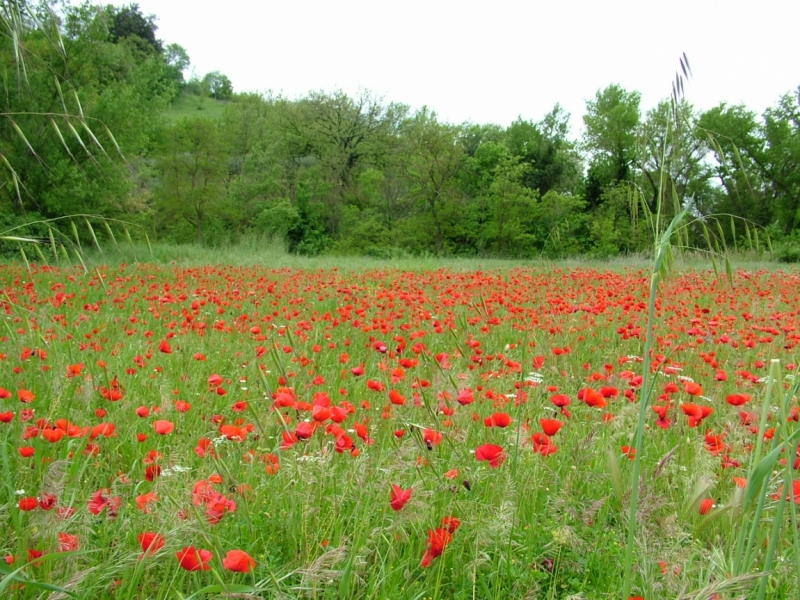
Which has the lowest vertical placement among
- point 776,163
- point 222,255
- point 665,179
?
point 222,255

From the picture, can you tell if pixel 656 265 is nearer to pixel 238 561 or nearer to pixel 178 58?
pixel 238 561

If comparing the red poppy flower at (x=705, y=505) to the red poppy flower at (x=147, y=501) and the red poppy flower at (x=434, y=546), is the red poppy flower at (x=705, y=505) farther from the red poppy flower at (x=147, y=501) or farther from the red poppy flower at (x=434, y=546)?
the red poppy flower at (x=147, y=501)

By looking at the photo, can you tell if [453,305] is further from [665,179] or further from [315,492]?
[665,179]

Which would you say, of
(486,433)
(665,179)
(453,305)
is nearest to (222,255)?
(453,305)

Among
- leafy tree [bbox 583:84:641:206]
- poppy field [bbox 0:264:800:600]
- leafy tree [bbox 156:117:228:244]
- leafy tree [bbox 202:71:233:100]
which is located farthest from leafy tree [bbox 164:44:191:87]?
poppy field [bbox 0:264:800:600]

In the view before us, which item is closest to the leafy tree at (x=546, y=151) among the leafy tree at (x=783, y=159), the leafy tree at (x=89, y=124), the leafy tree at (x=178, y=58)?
the leafy tree at (x=783, y=159)

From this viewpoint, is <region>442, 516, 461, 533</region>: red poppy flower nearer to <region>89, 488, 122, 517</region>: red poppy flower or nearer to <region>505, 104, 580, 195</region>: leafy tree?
<region>89, 488, 122, 517</region>: red poppy flower

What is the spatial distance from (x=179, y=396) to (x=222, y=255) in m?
13.3

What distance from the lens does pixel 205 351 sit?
3744 millimetres

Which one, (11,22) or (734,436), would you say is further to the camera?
(734,436)

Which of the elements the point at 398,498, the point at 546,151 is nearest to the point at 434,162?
the point at 546,151

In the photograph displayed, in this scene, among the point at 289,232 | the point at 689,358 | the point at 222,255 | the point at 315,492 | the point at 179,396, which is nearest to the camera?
the point at 315,492

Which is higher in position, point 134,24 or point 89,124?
point 134,24

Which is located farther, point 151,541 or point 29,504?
point 29,504
